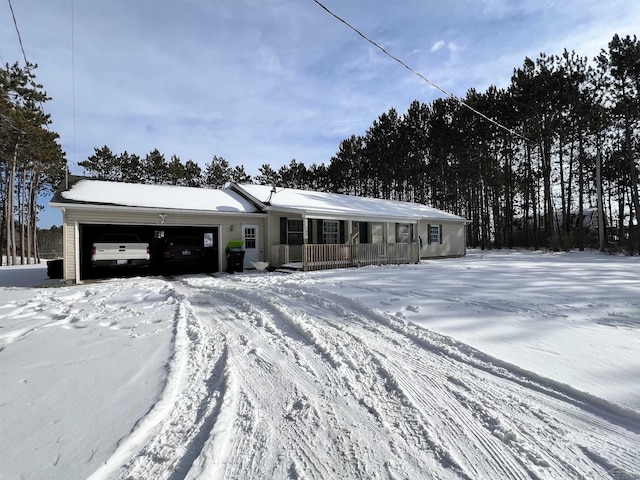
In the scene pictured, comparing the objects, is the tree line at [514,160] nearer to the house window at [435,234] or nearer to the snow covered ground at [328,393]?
the house window at [435,234]

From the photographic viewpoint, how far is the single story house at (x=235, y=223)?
11.0 meters

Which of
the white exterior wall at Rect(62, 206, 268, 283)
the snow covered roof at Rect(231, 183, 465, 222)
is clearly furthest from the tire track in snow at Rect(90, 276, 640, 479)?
the snow covered roof at Rect(231, 183, 465, 222)

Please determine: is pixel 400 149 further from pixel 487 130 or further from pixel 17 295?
pixel 17 295

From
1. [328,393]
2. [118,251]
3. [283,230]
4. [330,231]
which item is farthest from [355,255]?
[328,393]

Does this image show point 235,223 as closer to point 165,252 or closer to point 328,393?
point 165,252

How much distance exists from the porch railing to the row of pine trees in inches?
345

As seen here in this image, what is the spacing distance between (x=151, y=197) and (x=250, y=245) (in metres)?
4.41

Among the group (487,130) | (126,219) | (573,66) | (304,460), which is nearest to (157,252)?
(126,219)

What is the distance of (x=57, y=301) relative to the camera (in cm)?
710

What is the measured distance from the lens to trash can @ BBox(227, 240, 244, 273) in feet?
41.8

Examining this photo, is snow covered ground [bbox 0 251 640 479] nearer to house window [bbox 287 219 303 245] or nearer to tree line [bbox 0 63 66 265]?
house window [bbox 287 219 303 245]

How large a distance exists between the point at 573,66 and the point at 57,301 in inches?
1212

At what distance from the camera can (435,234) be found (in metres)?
20.0

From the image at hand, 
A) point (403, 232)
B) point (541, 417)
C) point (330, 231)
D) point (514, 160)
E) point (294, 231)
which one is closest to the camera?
point (541, 417)
